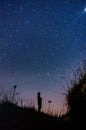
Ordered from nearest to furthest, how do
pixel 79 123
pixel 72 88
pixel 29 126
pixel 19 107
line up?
pixel 79 123 → pixel 29 126 → pixel 72 88 → pixel 19 107

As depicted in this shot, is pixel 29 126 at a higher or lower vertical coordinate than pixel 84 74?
lower

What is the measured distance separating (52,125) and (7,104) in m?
3.87

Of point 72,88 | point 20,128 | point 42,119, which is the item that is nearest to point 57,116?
point 42,119

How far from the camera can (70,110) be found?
415 inches

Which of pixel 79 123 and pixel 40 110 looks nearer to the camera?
pixel 79 123

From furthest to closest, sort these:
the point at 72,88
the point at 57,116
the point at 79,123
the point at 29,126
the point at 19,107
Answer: the point at 19,107
the point at 57,116
the point at 72,88
the point at 29,126
the point at 79,123

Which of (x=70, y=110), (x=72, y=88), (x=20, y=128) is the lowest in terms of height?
(x=20, y=128)

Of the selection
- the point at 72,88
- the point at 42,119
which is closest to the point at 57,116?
the point at 42,119

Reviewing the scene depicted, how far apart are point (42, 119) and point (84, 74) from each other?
2357mm

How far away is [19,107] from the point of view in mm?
13688

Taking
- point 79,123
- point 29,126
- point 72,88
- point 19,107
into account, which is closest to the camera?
point 79,123

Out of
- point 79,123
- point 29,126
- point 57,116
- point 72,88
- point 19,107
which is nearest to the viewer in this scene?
point 79,123

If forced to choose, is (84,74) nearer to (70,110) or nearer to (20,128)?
(70,110)

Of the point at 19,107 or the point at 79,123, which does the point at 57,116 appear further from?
the point at 79,123
